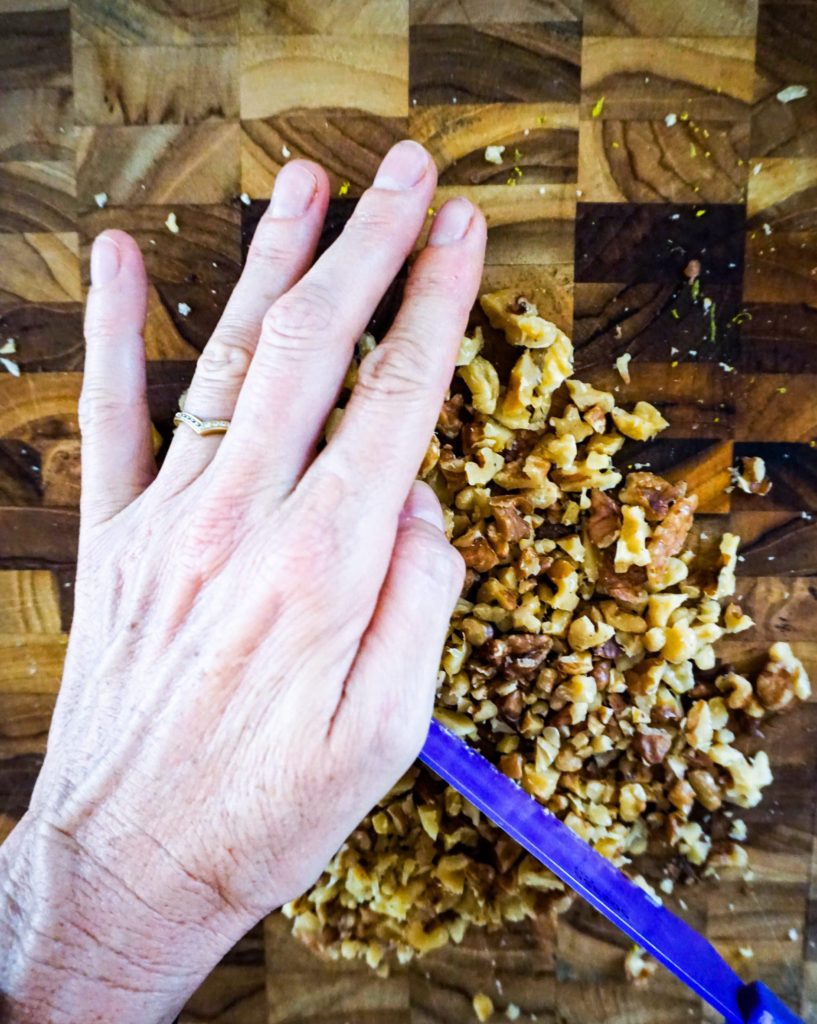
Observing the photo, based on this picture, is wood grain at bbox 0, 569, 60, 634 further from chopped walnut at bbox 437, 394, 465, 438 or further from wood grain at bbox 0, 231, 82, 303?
chopped walnut at bbox 437, 394, 465, 438

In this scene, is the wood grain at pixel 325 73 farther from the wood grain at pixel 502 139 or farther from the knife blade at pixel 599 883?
the knife blade at pixel 599 883

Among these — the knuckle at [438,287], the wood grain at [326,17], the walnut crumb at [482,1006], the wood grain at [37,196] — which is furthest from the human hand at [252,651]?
the walnut crumb at [482,1006]

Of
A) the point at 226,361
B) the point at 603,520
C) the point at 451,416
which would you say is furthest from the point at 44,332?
the point at 603,520

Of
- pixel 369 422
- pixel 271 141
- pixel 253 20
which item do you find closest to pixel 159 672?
pixel 369 422

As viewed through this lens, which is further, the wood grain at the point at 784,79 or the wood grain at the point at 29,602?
the wood grain at the point at 29,602

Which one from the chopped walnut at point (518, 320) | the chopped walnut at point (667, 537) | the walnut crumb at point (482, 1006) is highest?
the chopped walnut at point (518, 320)

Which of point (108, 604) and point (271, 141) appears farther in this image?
point (271, 141)

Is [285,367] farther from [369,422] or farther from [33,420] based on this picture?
[33,420]
